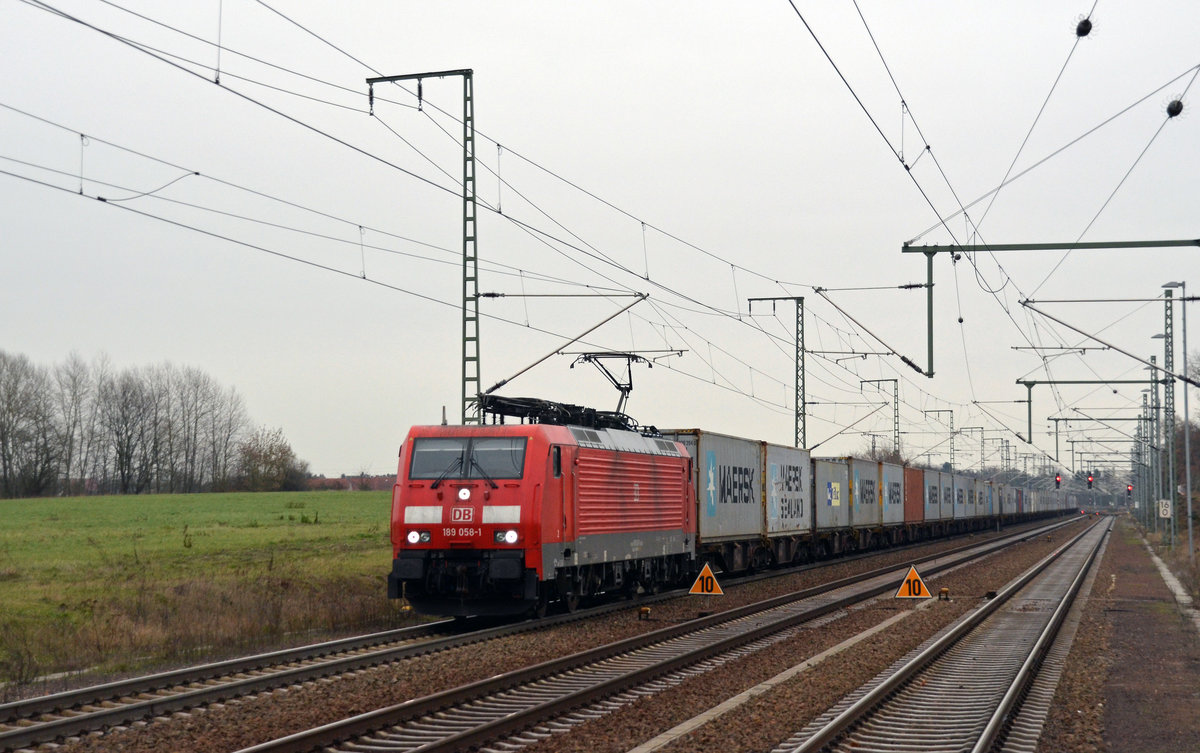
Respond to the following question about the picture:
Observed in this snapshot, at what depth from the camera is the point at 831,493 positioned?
40.7 meters

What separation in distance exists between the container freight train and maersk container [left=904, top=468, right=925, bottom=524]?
2218cm

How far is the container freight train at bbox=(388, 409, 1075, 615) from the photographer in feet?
61.2

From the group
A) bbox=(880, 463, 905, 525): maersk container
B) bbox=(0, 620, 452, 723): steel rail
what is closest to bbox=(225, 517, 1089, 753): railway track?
bbox=(0, 620, 452, 723): steel rail

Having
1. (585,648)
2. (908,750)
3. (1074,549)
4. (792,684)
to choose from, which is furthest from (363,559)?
(1074,549)

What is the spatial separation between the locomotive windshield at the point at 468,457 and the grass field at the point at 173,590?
2930mm

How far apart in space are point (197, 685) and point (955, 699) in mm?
8238

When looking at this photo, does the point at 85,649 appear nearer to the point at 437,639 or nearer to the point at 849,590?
the point at 437,639

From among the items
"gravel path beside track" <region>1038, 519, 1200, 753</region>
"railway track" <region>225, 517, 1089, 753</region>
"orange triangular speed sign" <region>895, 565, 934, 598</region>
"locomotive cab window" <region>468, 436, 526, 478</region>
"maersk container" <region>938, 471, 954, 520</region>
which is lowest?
"gravel path beside track" <region>1038, 519, 1200, 753</region>

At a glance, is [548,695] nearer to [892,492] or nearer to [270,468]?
[892,492]

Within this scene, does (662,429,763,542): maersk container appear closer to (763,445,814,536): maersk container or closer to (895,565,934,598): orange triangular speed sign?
(763,445,814,536): maersk container

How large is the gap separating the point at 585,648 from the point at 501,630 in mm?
2231

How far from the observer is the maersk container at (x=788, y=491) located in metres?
33.5

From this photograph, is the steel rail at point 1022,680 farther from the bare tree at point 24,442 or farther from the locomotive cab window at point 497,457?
the bare tree at point 24,442

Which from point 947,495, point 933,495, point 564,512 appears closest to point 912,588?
point 564,512
